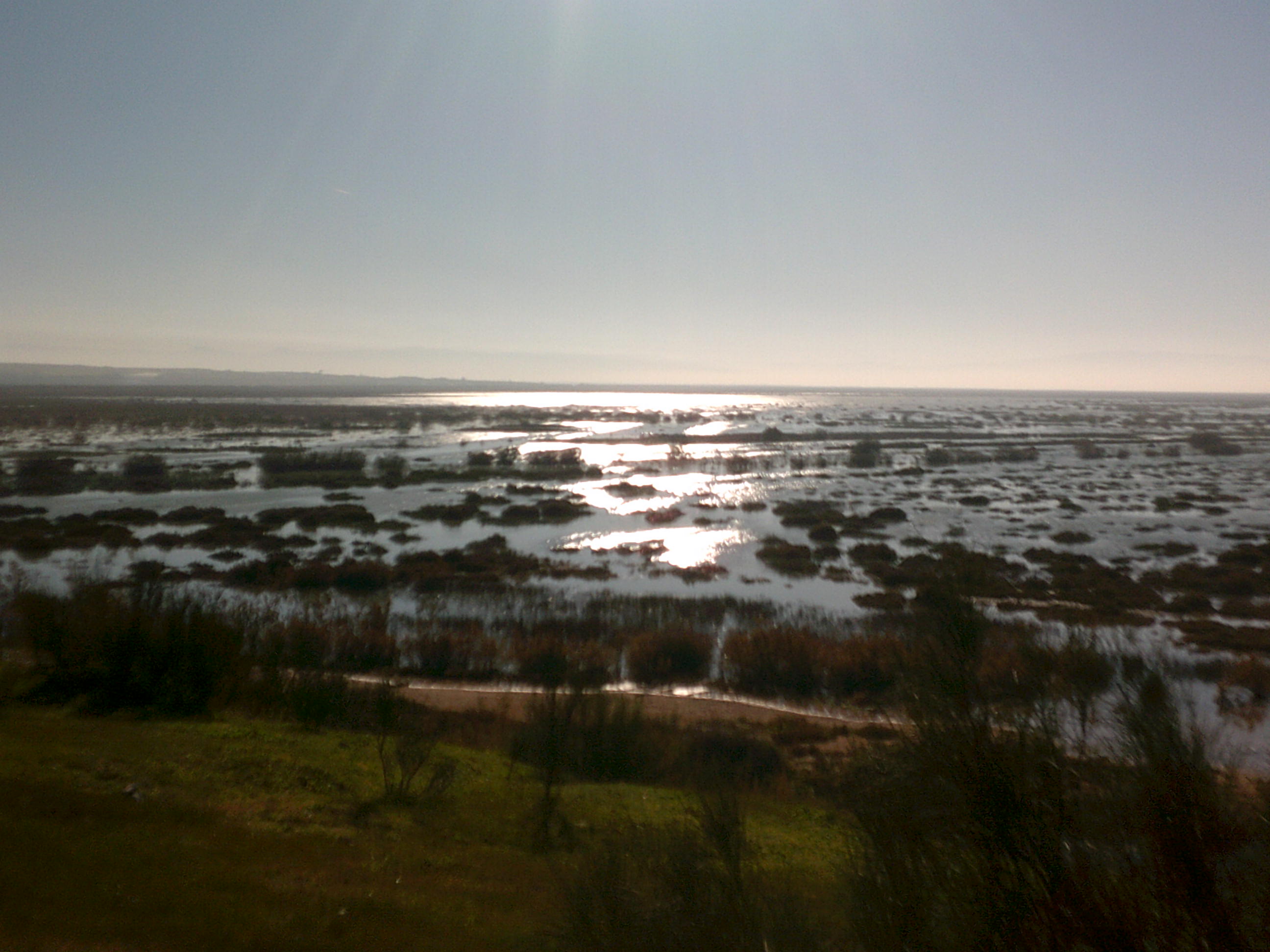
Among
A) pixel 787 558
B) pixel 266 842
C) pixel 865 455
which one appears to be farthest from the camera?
pixel 865 455

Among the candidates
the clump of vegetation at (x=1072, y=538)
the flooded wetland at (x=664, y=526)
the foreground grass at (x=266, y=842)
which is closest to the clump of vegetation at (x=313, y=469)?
the flooded wetland at (x=664, y=526)

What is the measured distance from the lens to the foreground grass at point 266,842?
201 inches

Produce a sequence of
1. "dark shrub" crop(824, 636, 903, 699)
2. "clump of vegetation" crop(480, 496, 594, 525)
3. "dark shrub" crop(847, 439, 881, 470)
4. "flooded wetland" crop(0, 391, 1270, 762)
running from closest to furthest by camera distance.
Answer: "dark shrub" crop(824, 636, 903, 699) → "flooded wetland" crop(0, 391, 1270, 762) → "clump of vegetation" crop(480, 496, 594, 525) → "dark shrub" crop(847, 439, 881, 470)

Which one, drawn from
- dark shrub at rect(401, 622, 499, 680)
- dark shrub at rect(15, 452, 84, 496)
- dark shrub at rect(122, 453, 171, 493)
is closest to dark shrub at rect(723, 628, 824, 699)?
dark shrub at rect(401, 622, 499, 680)

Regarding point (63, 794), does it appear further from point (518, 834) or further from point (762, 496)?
point (762, 496)

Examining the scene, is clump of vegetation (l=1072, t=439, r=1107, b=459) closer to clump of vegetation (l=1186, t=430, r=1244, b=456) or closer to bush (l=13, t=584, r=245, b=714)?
clump of vegetation (l=1186, t=430, r=1244, b=456)

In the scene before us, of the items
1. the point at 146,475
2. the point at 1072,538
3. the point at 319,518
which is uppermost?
the point at 146,475

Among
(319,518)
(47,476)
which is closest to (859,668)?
(319,518)

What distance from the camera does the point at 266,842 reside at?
671 cm

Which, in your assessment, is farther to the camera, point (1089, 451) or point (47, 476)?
point (1089, 451)

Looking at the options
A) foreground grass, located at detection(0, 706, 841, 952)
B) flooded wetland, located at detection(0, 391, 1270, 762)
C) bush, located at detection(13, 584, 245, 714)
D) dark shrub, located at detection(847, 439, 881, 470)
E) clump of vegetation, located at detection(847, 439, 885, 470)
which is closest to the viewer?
foreground grass, located at detection(0, 706, 841, 952)

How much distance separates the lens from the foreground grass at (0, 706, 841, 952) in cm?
510

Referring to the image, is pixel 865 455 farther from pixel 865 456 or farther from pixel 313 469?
pixel 313 469

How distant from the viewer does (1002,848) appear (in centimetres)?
370
